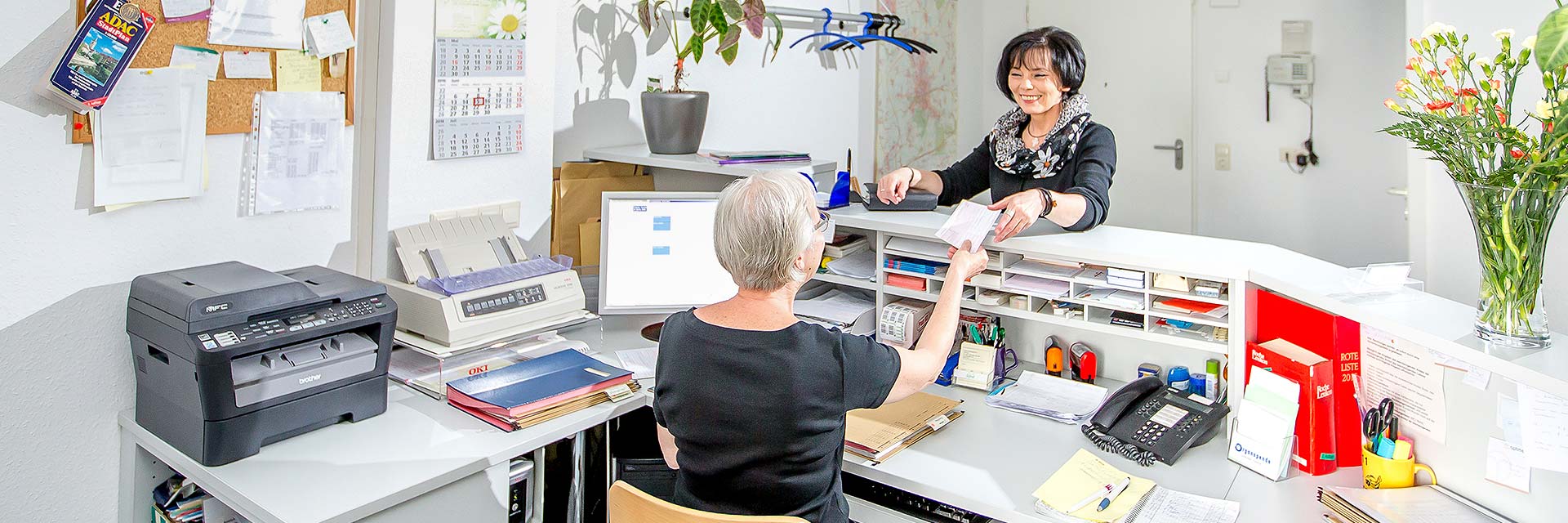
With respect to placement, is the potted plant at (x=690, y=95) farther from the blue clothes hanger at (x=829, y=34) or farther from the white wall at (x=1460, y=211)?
the white wall at (x=1460, y=211)

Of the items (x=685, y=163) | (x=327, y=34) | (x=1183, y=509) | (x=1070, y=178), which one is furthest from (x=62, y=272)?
(x=1070, y=178)

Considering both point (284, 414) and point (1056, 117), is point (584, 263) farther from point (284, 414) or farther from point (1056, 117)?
point (1056, 117)

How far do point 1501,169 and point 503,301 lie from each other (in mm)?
1886

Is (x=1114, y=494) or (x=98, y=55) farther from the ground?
(x=98, y=55)

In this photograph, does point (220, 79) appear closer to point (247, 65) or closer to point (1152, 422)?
point (247, 65)

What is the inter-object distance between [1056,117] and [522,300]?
4.58 ft

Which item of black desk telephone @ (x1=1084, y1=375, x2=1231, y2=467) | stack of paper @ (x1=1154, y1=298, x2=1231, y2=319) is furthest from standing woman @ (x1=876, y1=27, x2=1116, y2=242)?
black desk telephone @ (x1=1084, y1=375, x2=1231, y2=467)

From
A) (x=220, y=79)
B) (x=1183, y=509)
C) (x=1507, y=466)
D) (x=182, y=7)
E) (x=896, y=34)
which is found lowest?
(x=1183, y=509)

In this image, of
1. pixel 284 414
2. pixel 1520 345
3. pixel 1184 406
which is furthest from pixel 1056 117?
pixel 284 414

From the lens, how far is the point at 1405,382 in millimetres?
1727

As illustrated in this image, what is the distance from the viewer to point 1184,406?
2051 millimetres

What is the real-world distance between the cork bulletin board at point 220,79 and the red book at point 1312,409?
2056 mm

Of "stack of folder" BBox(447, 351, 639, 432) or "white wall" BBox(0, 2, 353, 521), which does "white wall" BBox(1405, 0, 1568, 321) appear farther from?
"white wall" BBox(0, 2, 353, 521)

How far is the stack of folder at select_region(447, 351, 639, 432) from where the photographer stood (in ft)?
6.56
